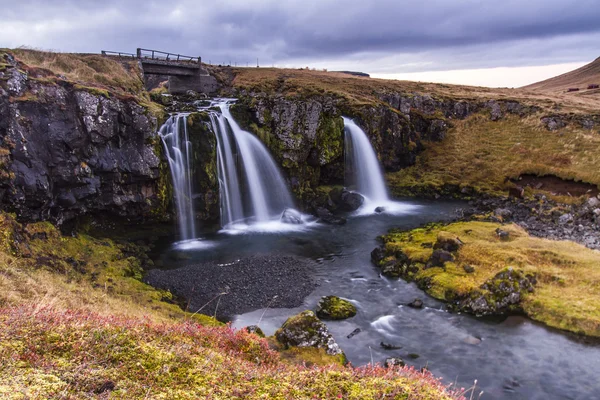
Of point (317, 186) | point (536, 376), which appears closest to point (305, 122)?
point (317, 186)

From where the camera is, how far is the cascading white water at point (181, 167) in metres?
34.2

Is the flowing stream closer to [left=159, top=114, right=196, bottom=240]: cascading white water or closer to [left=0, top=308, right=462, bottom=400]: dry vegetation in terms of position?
[left=159, top=114, right=196, bottom=240]: cascading white water

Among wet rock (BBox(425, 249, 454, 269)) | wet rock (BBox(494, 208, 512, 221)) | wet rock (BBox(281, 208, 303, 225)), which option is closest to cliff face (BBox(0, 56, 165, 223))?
wet rock (BBox(281, 208, 303, 225))

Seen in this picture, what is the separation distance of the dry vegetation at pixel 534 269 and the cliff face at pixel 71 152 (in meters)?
20.5

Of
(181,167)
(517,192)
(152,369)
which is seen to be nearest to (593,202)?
(517,192)

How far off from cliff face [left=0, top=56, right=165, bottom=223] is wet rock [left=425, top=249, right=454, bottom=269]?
21.4 meters

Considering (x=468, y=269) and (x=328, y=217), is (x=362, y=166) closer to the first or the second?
(x=328, y=217)

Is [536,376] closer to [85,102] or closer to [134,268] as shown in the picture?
[134,268]

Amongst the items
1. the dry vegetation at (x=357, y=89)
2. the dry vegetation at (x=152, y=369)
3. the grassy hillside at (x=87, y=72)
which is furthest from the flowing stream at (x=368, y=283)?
the dry vegetation at (x=357, y=89)

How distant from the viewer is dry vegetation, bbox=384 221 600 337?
20.5 meters

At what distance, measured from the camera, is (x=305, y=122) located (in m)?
44.2

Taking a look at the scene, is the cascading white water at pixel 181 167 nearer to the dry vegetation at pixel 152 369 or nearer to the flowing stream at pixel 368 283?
the flowing stream at pixel 368 283

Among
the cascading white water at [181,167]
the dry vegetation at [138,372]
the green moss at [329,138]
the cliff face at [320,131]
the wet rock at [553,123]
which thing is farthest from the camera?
the wet rock at [553,123]

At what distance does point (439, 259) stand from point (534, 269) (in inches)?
215
